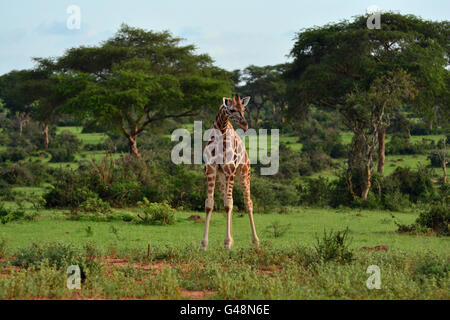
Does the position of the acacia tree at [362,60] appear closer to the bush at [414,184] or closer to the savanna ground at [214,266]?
the bush at [414,184]

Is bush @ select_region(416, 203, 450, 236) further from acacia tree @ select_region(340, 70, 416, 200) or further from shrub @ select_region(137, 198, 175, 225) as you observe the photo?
acacia tree @ select_region(340, 70, 416, 200)

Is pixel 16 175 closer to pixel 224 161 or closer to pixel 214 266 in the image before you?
pixel 224 161

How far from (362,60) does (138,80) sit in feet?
29.4

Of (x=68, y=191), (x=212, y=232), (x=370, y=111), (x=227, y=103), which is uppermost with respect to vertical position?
(x=370, y=111)

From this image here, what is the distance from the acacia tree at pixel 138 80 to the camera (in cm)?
2320

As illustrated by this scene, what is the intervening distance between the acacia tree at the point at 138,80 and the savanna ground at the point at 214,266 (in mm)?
11194

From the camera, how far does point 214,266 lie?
24.1ft

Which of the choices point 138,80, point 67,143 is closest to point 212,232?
point 138,80

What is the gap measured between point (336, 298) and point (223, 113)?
397 centimetres

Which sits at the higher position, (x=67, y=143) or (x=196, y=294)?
(x=67, y=143)

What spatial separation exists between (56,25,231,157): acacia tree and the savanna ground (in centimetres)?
1119

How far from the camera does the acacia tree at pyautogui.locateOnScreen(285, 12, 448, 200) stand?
2255 centimetres

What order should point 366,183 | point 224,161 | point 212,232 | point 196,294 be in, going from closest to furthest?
point 196,294 < point 224,161 < point 212,232 < point 366,183

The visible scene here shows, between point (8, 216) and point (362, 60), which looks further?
point (362, 60)
